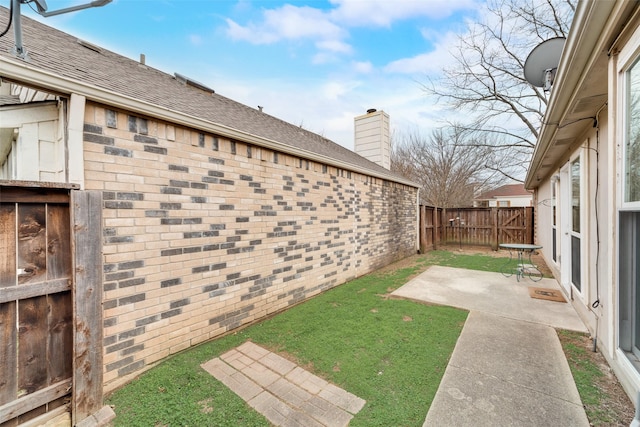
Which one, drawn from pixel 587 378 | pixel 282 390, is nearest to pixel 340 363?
pixel 282 390

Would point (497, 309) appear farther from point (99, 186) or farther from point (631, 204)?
point (99, 186)

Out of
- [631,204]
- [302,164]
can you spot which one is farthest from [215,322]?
[631,204]

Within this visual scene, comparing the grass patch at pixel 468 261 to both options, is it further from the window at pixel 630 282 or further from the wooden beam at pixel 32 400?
the wooden beam at pixel 32 400

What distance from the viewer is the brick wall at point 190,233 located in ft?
7.99

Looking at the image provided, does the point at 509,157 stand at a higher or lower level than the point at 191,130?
higher

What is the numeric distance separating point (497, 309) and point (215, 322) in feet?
14.2

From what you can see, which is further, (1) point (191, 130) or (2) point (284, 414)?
(1) point (191, 130)

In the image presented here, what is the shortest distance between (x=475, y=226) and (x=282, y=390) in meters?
11.9

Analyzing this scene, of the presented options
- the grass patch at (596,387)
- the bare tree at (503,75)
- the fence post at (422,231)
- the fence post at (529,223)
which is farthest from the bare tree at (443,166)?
the grass patch at (596,387)

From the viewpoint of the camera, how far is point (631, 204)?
1.82m

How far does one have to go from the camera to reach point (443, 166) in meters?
17.8

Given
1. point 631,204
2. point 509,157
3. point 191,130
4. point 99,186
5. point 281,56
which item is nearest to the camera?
point 631,204

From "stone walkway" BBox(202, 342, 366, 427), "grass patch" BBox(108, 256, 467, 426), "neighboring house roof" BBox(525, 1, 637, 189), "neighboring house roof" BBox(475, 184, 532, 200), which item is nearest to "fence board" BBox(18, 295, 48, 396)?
"grass patch" BBox(108, 256, 467, 426)

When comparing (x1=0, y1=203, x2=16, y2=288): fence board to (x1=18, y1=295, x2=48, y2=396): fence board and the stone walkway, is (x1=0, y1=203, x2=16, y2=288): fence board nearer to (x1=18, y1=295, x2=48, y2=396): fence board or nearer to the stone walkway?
(x1=18, y1=295, x2=48, y2=396): fence board
